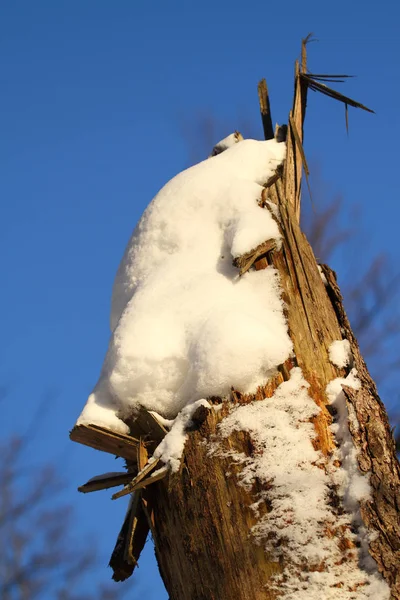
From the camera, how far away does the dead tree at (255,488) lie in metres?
2.00

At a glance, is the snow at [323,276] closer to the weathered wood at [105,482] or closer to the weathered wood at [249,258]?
the weathered wood at [249,258]

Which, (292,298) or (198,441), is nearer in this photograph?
(198,441)

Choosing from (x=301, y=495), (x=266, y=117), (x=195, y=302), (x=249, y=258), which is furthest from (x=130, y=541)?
(x=266, y=117)

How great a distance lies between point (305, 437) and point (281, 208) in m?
1.08

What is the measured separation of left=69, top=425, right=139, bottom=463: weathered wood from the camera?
2.41 m

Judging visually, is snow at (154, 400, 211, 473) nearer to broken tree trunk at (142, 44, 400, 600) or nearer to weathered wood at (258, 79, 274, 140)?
broken tree trunk at (142, 44, 400, 600)

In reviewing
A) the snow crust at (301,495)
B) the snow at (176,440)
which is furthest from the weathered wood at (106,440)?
the snow crust at (301,495)

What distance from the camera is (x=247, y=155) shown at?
10.3ft

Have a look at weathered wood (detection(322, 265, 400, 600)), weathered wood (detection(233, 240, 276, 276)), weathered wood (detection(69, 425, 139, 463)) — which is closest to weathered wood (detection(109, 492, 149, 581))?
weathered wood (detection(69, 425, 139, 463))

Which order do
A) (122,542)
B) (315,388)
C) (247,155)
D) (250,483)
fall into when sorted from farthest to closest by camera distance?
1. (247,155)
2. (122,542)
3. (315,388)
4. (250,483)

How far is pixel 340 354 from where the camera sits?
2.47 meters

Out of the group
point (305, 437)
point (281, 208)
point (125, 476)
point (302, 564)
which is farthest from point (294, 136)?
point (302, 564)

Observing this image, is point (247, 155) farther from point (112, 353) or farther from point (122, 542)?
point (122, 542)

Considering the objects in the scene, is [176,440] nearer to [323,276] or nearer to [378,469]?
[378,469]
